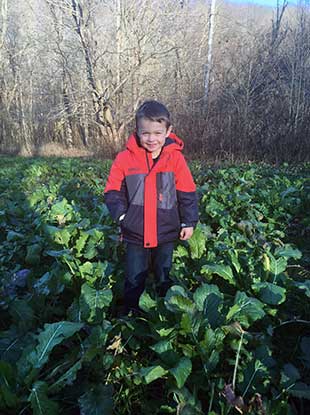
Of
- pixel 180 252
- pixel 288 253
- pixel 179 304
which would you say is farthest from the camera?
pixel 180 252

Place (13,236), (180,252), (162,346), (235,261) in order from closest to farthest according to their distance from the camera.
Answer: (162,346) < (235,261) < (180,252) < (13,236)

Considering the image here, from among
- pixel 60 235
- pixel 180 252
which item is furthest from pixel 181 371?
pixel 60 235

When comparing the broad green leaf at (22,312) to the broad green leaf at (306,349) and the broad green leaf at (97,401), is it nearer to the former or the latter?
the broad green leaf at (97,401)

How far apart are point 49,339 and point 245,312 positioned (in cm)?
129

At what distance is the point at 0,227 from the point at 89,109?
1578 centimetres

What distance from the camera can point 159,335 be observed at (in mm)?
2289

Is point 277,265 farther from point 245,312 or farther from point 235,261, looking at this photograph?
point 245,312

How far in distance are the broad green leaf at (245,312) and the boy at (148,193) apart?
793 mm

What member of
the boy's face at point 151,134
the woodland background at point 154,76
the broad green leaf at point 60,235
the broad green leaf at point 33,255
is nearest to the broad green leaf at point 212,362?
the boy's face at point 151,134

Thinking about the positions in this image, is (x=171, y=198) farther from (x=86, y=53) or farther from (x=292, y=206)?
(x=86, y=53)

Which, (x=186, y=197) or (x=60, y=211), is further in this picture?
(x=60, y=211)

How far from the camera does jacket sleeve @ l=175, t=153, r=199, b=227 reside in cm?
292

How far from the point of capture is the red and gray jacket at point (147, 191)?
282cm

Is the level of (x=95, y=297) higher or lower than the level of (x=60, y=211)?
lower
